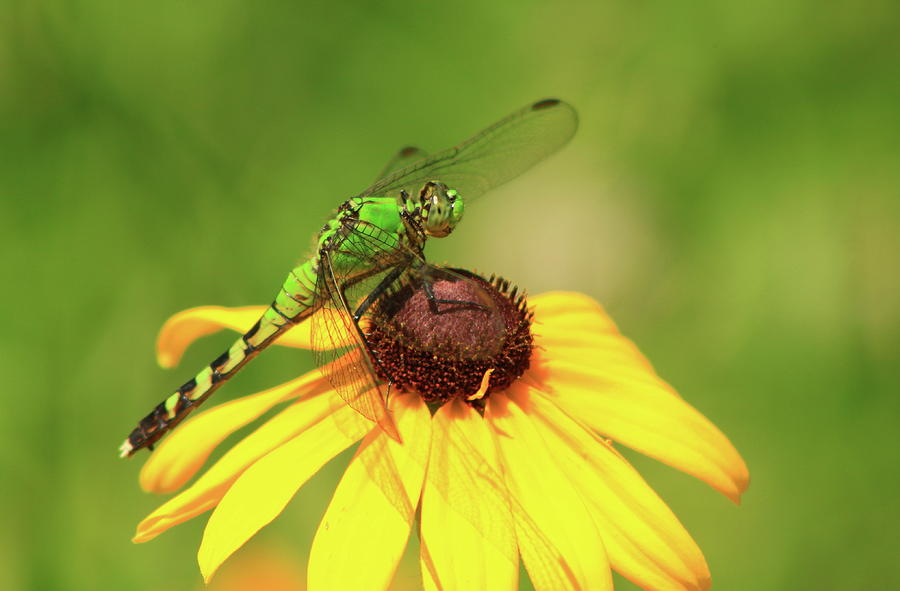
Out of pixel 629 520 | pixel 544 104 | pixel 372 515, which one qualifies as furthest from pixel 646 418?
pixel 544 104

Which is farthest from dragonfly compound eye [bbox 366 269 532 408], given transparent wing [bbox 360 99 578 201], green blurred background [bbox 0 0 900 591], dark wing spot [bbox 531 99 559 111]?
green blurred background [bbox 0 0 900 591]

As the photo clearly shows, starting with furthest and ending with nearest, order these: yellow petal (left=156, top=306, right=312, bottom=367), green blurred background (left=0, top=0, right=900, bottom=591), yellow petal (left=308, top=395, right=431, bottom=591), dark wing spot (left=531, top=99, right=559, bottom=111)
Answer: green blurred background (left=0, top=0, right=900, bottom=591) < dark wing spot (left=531, top=99, right=559, bottom=111) < yellow petal (left=156, top=306, right=312, bottom=367) < yellow petal (left=308, top=395, right=431, bottom=591)

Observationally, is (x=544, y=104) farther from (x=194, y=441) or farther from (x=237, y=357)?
(x=194, y=441)

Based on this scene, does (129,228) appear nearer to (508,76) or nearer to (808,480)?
(508,76)

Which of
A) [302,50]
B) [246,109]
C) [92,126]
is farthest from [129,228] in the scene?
[302,50]

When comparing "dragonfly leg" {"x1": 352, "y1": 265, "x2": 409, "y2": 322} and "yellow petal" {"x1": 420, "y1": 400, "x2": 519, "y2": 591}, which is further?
"dragonfly leg" {"x1": 352, "y1": 265, "x2": 409, "y2": 322}

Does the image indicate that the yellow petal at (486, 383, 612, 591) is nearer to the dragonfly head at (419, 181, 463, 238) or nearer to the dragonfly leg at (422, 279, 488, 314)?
the dragonfly leg at (422, 279, 488, 314)
